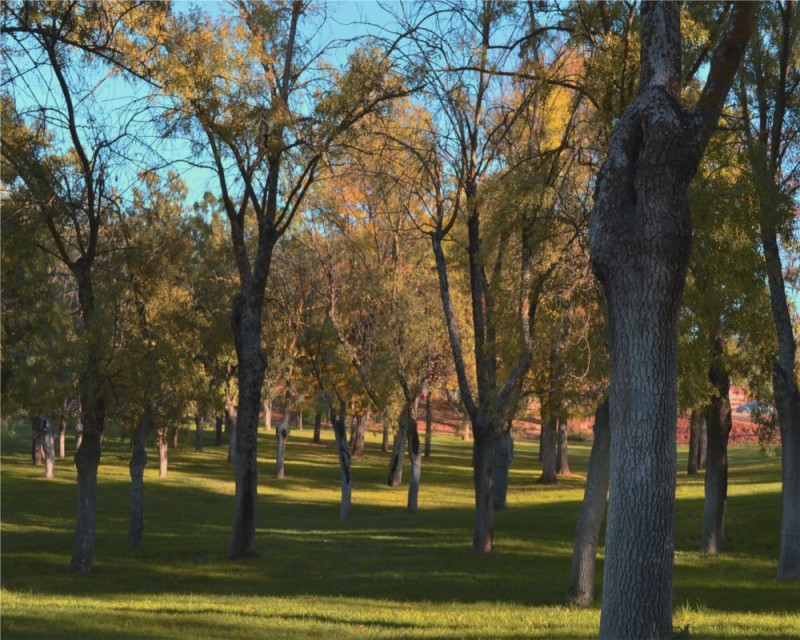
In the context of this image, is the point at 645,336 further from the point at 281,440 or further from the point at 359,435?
the point at 359,435

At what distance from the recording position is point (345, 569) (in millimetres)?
19188

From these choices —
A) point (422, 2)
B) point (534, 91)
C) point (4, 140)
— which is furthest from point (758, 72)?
point (4, 140)

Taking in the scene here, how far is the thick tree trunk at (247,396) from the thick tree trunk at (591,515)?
846 cm

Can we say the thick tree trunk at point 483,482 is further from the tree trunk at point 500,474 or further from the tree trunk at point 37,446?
the tree trunk at point 37,446

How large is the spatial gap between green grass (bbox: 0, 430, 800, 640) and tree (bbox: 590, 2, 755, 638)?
3637 millimetres

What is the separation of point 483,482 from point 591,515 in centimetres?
726

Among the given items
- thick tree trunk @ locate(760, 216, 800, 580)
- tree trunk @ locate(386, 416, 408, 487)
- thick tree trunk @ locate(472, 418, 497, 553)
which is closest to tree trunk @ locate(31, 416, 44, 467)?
tree trunk @ locate(386, 416, 408, 487)

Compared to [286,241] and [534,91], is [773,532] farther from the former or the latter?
[286,241]

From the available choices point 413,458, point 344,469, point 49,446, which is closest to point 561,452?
point 413,458

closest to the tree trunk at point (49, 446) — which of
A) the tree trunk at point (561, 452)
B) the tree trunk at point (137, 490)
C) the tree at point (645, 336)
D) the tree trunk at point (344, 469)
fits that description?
the tree trunk at point (344, 469)

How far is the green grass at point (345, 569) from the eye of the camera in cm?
1116

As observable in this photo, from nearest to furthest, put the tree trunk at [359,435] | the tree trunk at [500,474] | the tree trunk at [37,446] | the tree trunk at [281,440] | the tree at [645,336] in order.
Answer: the tree at [645,336] → the tree trunk at [500,474] → the tree trunk at [281,440] → the tree trunk at [37,446] → the tree trunk at [359,435]

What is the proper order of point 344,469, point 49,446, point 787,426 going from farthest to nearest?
point 49,446 → point 344,469 → point 787,426

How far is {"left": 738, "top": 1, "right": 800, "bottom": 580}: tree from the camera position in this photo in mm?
15289
